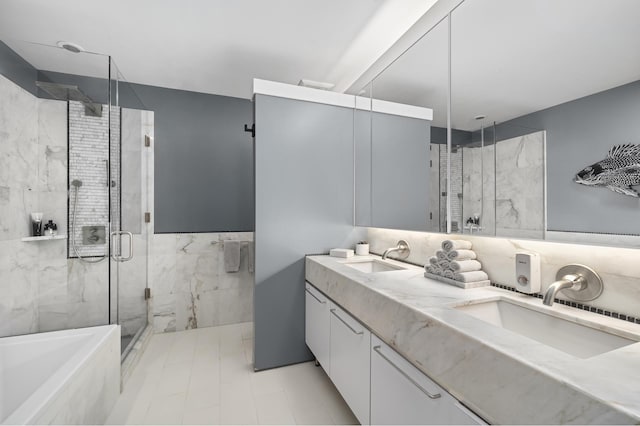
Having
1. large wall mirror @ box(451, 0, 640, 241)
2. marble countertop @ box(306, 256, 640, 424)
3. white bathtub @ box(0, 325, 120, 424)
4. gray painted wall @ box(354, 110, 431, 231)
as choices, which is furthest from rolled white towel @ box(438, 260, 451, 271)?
white bathtub @ box(0, 325, 120, 424)

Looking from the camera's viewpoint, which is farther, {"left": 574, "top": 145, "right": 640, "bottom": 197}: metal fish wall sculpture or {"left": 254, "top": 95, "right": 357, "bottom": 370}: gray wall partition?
{"left": 254, "top": 95, "right": 357, "bottom": 370}: gray wall partition

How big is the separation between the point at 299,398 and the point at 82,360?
4.13 ft

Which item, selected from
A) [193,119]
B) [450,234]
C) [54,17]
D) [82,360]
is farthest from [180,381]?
[54,17]

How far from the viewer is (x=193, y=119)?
314 cm

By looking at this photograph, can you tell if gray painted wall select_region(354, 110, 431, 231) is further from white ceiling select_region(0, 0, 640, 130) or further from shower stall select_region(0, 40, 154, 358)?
shower stall select_region(0, 40, 154, 358)

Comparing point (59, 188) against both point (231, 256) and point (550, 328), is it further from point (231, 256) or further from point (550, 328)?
point (550, 328)

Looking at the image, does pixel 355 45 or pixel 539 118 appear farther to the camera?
pixel 355 45

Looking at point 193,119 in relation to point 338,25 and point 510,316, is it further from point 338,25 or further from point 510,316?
point 510,316

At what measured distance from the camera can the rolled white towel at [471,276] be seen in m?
1.44

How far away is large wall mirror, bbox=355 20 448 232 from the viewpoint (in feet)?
5.82

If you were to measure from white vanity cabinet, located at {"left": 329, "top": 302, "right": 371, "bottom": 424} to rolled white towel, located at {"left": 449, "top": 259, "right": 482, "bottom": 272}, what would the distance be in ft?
1.78

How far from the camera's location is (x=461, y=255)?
153cm

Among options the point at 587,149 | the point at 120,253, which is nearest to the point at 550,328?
the point at 587,149

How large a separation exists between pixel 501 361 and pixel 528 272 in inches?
26.5
